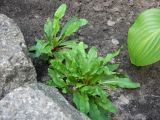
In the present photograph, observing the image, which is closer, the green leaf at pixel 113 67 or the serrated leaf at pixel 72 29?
the green leaf at pixel 113 67

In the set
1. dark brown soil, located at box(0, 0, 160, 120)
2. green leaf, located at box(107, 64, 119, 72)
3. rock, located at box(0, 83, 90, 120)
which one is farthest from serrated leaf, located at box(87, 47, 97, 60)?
rock, located at box(0, 83, 90, 120)

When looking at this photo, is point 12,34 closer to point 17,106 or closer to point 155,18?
point 17,106

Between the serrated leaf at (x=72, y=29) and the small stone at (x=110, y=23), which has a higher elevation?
the serrated leaf at (x=72, y=29)

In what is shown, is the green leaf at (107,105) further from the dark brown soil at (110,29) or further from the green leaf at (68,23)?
the green leaf at (68,23)

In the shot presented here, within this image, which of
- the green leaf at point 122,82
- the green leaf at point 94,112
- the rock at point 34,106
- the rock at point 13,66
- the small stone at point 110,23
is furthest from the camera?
the small stone at point 110,23

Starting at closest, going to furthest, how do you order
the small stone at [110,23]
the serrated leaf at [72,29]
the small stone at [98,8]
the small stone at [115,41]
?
the serrated leaf at [72,29]
the small stone at [115,41]
the small stone at [110,23]
the small stone at [98,8]

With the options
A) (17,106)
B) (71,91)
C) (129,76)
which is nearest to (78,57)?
(71,91)

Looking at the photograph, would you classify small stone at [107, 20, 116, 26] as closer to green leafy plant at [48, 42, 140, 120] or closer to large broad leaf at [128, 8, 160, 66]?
large broad leaf at [128, 8, 160, 66]

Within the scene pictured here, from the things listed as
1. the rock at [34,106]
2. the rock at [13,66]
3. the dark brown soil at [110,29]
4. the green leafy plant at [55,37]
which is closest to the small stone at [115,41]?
the dark brown soil at [110,29]

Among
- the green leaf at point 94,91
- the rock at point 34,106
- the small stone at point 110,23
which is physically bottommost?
the green leaf at point 94,91
